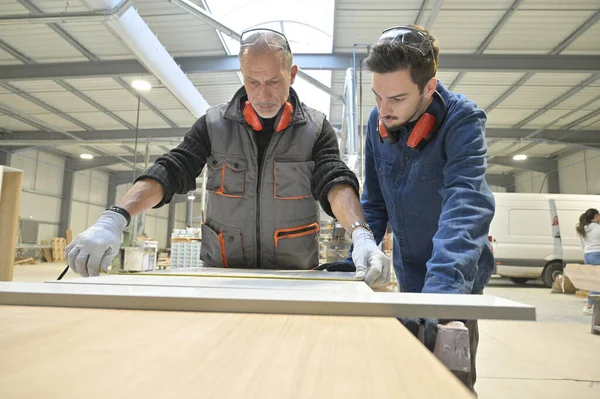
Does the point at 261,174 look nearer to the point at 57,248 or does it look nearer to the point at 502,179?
the point at 57,248

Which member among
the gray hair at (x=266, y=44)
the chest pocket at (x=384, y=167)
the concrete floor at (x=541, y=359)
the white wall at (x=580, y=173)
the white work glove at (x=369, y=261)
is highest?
the white wall at (x=580, y=173)

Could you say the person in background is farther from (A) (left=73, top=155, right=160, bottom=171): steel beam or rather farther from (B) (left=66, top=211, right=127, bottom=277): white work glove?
(A) (left=73, top=155, right=160, bottom=171): steel beam

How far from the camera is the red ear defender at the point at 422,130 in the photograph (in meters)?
1.36

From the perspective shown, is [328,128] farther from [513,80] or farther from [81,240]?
[513,80]

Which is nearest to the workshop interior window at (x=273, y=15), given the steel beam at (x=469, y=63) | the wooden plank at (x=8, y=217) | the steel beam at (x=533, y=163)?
the steel beam at (x=469, y=63)

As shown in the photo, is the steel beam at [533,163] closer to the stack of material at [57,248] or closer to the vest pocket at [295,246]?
the vest pocket at [295,246]

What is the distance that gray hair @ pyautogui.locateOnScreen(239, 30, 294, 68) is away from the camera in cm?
172

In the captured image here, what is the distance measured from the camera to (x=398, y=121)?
4.64 ft

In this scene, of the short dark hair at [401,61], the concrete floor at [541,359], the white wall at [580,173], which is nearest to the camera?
the short dark hair at [401,61]

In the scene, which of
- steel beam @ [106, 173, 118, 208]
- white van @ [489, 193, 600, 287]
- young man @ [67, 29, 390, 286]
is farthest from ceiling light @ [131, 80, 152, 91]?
steel beam @ [106, 173, 118, 208]

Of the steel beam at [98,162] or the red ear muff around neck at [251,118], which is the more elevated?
the steel beam at [98,162]

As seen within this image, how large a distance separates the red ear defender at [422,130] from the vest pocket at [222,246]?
857mm

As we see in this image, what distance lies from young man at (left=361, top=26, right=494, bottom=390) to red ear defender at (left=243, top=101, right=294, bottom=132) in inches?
15.4

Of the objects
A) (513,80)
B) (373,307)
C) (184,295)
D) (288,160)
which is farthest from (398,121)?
(513,80)
